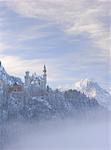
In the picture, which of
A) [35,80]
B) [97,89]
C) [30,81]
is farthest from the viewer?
[97,89]

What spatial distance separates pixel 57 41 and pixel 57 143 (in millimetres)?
5429

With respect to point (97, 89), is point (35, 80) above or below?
above

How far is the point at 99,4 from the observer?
3227 millimetres

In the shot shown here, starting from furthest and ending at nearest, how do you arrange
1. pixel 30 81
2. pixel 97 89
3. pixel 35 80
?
1. pixel 97 89
2. pixel 30 81
3. pixel 35 80

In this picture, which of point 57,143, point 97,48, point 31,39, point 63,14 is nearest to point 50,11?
point 63,14

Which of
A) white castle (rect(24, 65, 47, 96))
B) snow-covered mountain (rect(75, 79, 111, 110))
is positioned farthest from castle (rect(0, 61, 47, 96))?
snow-covered mountain (rect(75, 79, 111, 110))

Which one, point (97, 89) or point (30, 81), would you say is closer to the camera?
point (30, 81)

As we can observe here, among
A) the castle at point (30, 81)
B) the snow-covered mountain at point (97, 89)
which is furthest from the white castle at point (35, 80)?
the snow-covered mountain at point (97, 89)

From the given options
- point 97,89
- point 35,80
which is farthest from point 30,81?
point 97,89

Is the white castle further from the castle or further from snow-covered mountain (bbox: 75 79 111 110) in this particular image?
snow-covered mountain (bbox: 75 79 111 110)

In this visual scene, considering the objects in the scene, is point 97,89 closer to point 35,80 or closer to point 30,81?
point 30,81

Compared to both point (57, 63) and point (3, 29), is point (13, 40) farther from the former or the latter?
point (57, 63)

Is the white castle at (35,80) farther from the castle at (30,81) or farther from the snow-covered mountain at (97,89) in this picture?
the snow-covered mountain at (97,89)

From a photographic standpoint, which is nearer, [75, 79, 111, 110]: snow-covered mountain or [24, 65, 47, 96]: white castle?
[75, 79, 111, 110]: snow-covered mountain
